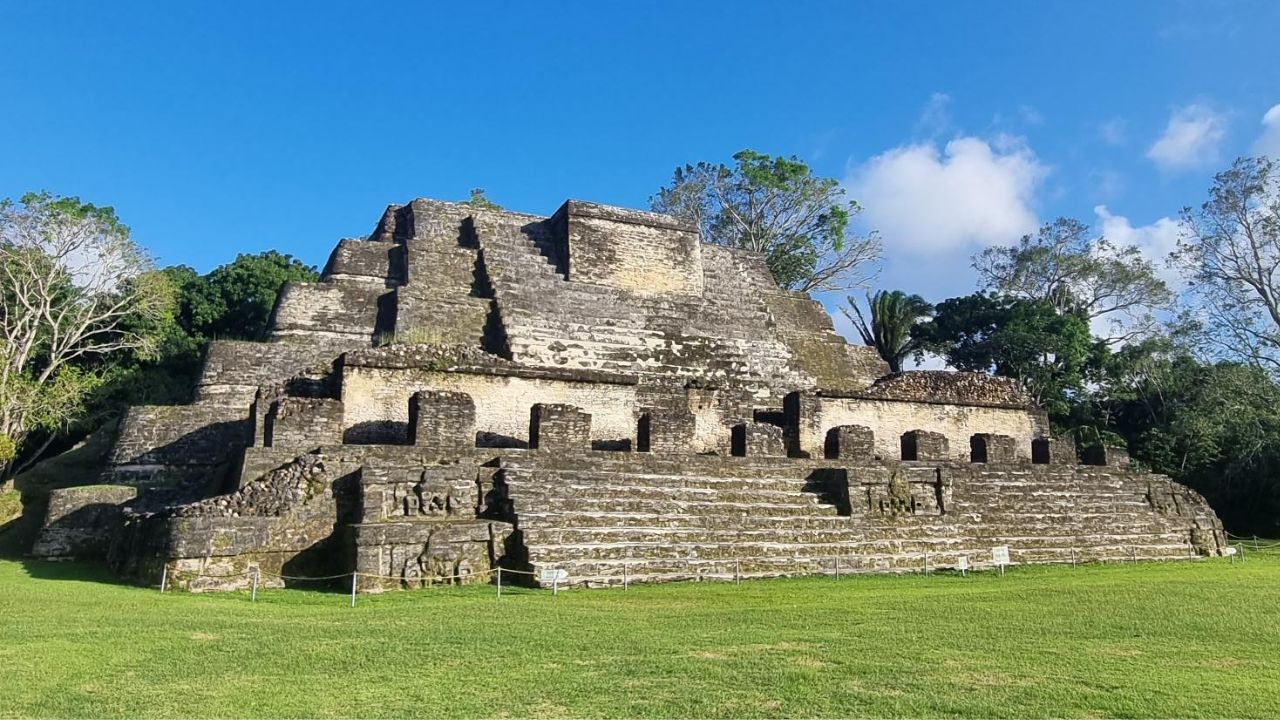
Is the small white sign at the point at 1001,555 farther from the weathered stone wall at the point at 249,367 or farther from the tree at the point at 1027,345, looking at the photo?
the tree at the point at 1027,345

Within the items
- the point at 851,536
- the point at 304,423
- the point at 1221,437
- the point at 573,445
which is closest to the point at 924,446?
the point at 851,536

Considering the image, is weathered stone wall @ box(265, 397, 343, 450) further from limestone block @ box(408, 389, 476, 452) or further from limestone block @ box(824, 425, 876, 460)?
limestone block @ box(824, 425, 876, 460)

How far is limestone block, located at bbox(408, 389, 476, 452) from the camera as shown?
10.8 m

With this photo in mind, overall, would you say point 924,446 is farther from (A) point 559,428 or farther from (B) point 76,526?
(B) point 76,526

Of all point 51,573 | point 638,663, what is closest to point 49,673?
point 638,663

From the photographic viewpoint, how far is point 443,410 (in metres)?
11.0

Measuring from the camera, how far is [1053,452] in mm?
15055

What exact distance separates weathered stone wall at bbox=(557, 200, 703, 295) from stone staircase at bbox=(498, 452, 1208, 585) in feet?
21.2

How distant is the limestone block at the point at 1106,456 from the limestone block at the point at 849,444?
4.48 metres

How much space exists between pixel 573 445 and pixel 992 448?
7.05 m

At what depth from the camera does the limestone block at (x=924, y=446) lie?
1423 cm

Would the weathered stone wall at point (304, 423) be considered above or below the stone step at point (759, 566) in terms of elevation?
above

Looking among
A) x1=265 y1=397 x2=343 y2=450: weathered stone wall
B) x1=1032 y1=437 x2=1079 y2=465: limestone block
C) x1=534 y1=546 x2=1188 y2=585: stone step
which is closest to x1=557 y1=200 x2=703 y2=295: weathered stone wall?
x1=1032 y1=437 x2=1079 y2=465: limestone block

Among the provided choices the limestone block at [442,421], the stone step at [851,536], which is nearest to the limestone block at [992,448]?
the stone step at [851,536]
